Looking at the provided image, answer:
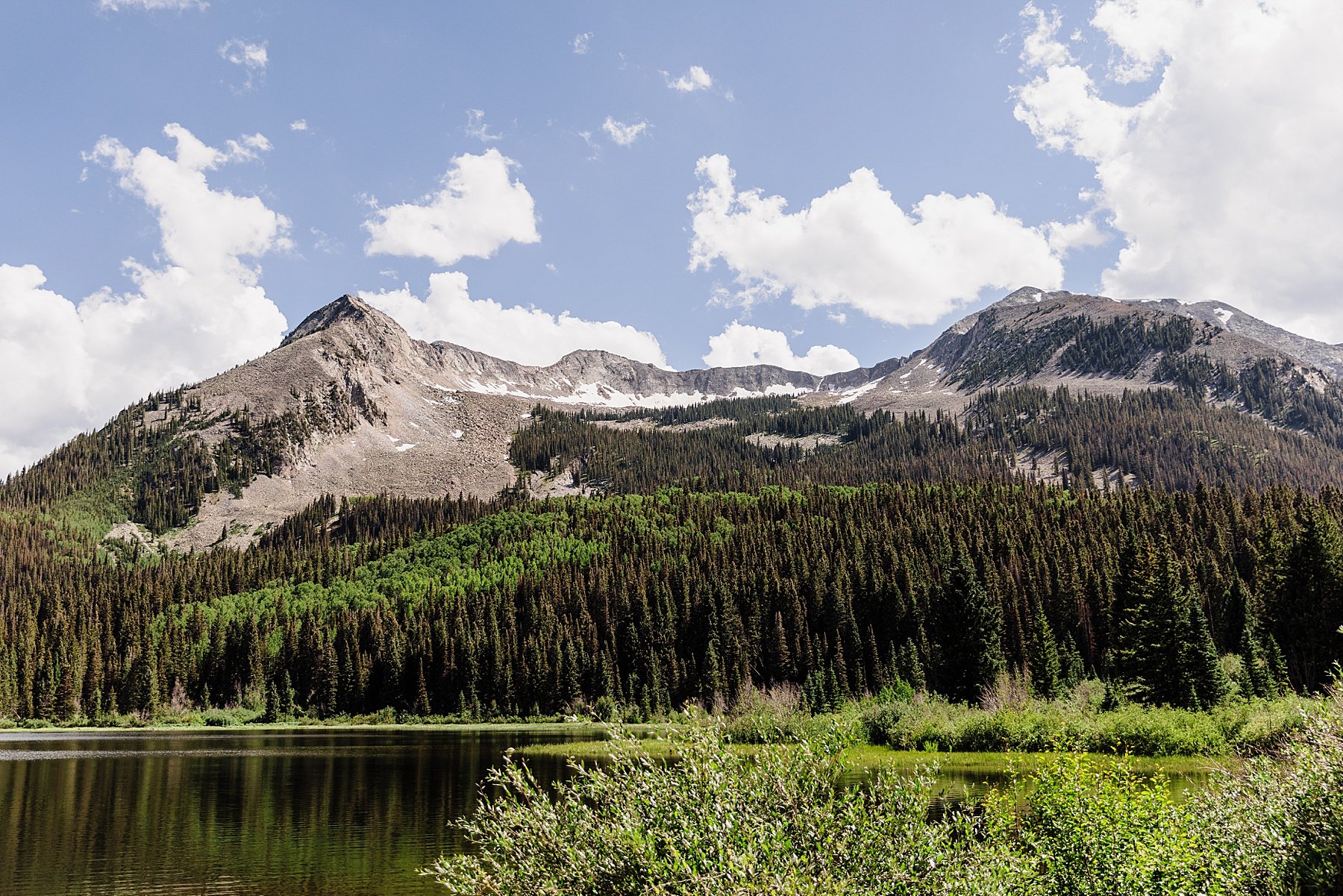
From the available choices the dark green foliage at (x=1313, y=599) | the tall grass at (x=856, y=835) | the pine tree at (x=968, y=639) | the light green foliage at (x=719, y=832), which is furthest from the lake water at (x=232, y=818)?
the dark green foliage at (x=1313, y=599)

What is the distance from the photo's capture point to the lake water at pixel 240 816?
3625 centimetres

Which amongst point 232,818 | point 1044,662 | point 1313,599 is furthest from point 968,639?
point 232,818

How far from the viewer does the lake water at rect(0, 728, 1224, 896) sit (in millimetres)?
36250

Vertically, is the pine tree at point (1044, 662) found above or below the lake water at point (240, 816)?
above

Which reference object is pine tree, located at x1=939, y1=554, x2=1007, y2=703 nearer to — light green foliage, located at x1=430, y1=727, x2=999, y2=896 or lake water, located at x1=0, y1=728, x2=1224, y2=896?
lake water, located at x1=0, y1=728, x2=1224, y2=896

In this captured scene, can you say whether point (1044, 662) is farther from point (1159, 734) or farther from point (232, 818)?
point (232, 818)

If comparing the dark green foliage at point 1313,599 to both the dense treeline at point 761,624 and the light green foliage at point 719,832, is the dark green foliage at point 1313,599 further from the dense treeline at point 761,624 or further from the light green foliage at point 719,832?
the light green foliage at point 719,832

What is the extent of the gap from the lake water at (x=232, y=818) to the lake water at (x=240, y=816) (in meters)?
0.13

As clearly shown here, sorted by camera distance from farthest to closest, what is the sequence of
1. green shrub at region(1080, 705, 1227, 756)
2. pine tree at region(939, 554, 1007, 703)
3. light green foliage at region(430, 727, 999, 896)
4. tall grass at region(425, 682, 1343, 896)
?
pine tree at region(939, 554, 1007, 703), green shrub at region(1080, 705, 1227, 756), tall grass at region(425, 682, 1343, 896), light green foliage at region(430, 727, 999, 896)

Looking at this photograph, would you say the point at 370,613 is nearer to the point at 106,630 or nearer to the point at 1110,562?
the point at 106,630

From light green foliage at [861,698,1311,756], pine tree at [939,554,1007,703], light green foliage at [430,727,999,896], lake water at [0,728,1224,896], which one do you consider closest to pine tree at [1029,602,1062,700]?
pine tree at [939,554,1007,703]

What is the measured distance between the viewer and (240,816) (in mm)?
51406

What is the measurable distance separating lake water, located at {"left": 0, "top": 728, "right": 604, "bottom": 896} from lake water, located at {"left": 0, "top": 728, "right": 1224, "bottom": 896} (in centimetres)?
13

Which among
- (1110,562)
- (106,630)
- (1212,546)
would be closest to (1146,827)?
(1110,562)
